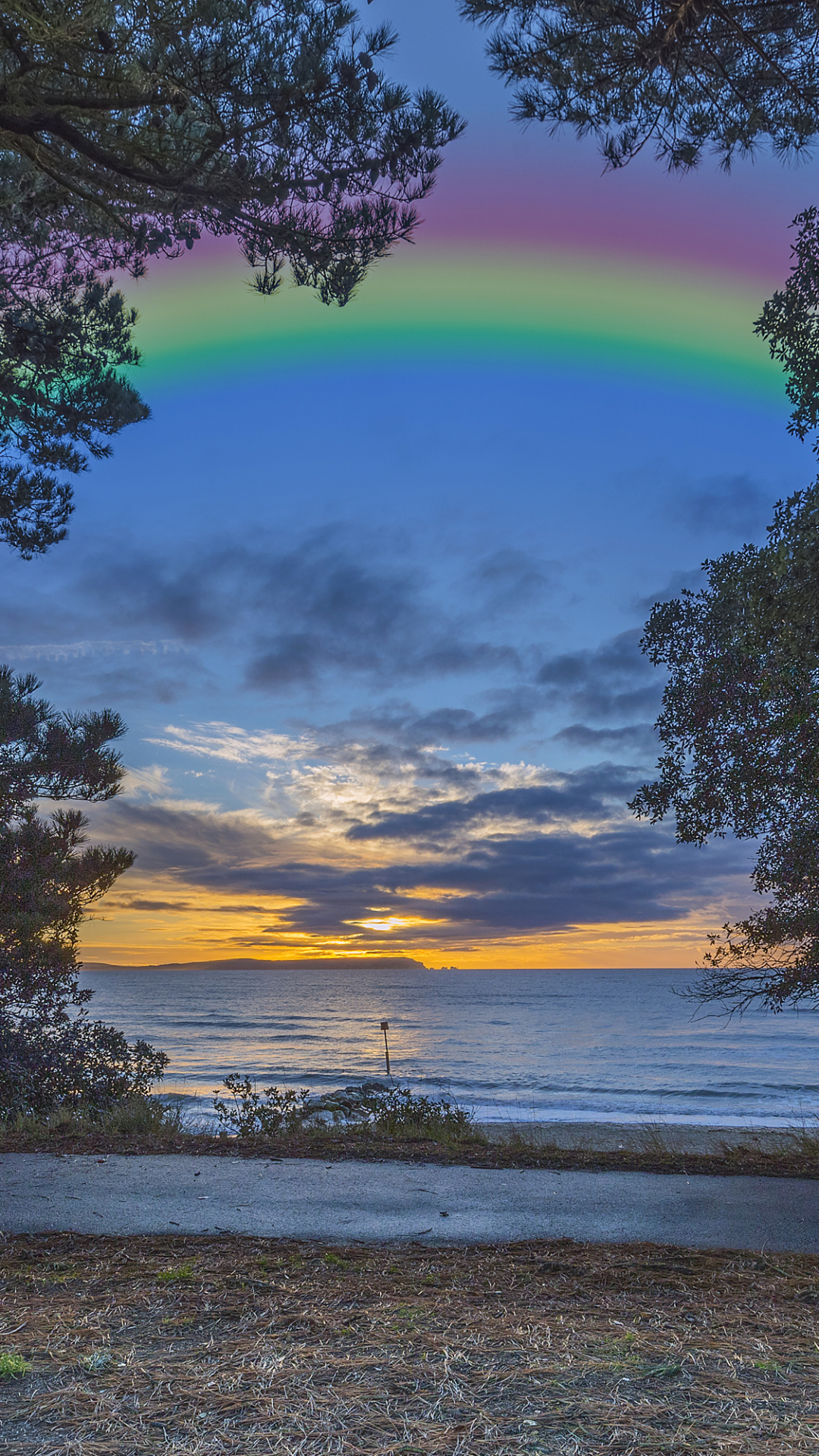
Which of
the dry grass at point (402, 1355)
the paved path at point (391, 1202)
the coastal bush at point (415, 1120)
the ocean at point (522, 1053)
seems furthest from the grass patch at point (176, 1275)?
the ocean at point (522, 1053)

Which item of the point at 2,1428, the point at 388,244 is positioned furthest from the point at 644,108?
the point at 2,1428

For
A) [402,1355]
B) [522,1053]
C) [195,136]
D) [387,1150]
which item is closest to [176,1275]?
[402,1355]

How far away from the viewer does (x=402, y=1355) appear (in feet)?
10.9

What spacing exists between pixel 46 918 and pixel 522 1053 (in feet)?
103

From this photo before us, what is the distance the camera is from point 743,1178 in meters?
8.23

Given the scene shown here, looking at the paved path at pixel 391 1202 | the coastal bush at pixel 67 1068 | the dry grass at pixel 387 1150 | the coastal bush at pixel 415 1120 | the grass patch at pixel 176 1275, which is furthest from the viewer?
the coastal bush at pixel 67 1068

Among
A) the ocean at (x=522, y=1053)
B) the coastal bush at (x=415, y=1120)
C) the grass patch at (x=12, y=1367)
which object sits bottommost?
the ocean at (x=522, y=1053)

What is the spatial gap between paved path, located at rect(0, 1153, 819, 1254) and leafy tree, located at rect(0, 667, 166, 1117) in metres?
3.81

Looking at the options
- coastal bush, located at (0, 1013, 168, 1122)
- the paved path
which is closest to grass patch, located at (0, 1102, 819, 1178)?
the paved path

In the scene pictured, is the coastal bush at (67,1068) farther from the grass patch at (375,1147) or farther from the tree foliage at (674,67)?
the tree foliage at (674,67)

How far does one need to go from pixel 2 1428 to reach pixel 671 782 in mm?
8297

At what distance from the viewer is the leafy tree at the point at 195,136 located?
5227mm

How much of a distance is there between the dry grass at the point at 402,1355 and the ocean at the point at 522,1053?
12794 mm

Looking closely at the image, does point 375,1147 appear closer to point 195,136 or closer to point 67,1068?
point 67,1068
